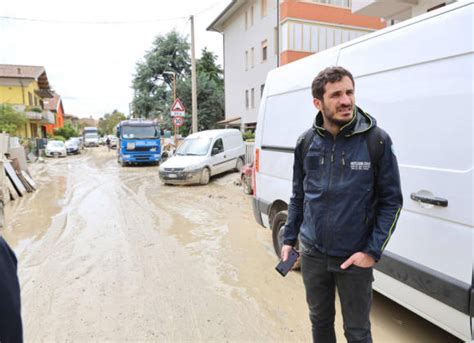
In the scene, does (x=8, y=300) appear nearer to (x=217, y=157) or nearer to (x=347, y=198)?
(x=347, y=198)

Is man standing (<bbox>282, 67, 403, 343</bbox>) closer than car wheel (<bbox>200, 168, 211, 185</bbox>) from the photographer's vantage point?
Yes

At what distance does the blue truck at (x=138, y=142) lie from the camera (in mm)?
18922

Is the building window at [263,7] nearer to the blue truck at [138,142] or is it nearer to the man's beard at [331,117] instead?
the blue truck at [138,142]

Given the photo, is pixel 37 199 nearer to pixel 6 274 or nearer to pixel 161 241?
pixel 161 241

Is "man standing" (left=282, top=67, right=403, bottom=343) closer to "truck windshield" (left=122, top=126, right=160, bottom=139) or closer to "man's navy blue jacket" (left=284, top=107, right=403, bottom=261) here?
"man's navy blue jacket" (left=284, top=107, right=403, bottom=261)

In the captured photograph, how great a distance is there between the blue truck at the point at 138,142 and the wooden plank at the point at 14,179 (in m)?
8.13

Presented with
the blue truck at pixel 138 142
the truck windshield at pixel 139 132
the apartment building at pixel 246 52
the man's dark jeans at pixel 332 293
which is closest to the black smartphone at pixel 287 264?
the man's dark jeans at pixel 332 293

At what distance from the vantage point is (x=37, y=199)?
9.98 metres

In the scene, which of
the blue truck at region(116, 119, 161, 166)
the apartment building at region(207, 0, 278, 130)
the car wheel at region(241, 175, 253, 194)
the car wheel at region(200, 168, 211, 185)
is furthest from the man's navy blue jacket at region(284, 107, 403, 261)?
the apartment building at region(207, 0, 278, 130)

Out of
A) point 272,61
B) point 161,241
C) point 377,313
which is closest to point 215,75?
point 272,61

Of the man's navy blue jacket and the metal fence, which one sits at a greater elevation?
the man's navy blue jacket

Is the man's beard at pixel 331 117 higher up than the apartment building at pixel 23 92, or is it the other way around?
the apartment building at pixel 23 92

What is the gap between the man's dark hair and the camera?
201 cm

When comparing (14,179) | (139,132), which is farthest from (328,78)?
(139,132)
